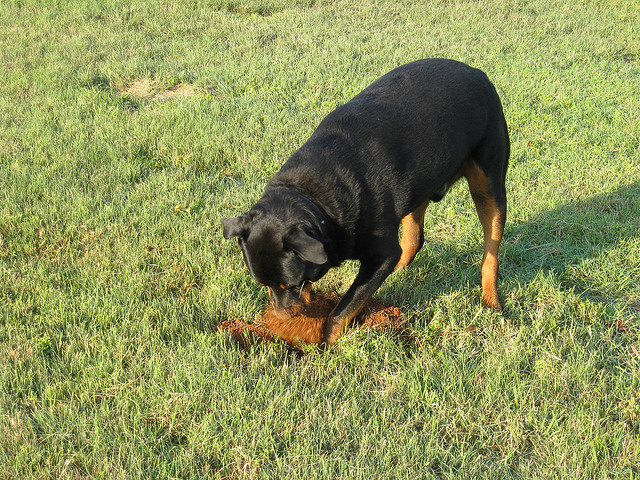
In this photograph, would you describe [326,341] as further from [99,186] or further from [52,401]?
[99,186]

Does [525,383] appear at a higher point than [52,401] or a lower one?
lower

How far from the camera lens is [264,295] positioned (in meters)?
4.28

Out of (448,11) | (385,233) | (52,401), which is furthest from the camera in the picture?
(448,11)

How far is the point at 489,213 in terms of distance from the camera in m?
4.47

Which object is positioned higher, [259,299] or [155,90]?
[155,90]

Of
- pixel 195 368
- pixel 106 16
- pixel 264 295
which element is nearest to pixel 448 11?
pixel 106 16

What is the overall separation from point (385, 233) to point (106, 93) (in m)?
5.68

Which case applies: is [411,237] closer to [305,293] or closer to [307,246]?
[305,293]

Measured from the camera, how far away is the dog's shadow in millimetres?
4523

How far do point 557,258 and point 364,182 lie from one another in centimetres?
235

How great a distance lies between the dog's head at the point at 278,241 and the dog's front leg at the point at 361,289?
29 cm

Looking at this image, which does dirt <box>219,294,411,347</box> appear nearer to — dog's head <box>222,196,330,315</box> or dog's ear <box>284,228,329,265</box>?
dog's head <box>222,196,330,315</box>

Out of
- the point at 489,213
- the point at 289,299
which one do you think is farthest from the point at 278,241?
the point at 489,213

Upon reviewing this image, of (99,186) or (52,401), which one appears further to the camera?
(99,186)
